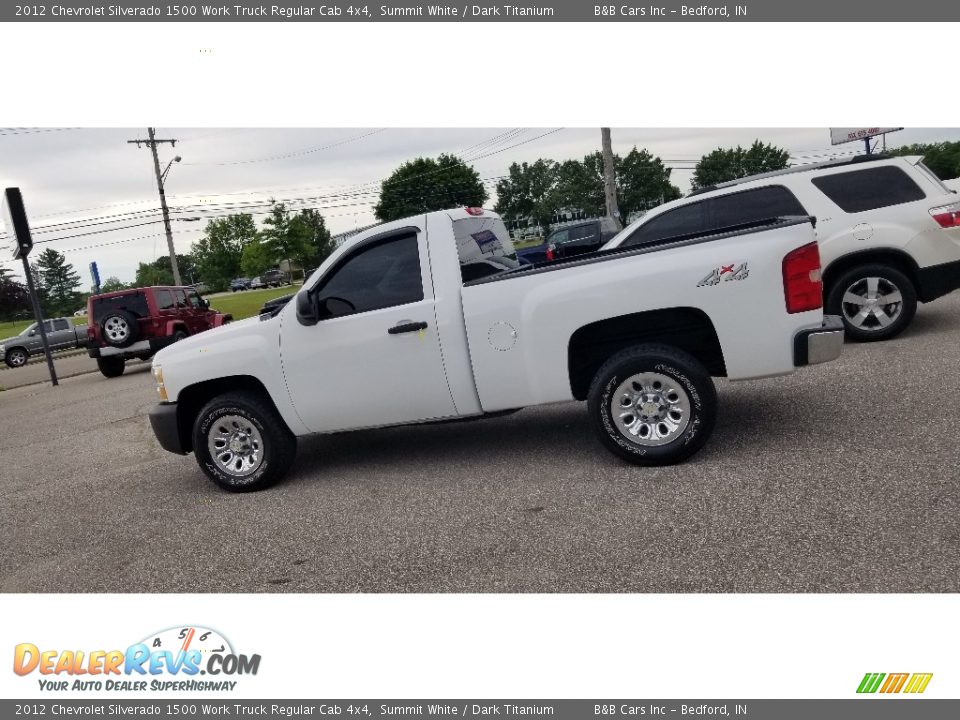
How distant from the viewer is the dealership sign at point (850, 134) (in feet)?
153

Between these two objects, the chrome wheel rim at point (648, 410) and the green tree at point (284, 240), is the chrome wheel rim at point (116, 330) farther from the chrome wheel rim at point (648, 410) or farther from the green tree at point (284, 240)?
the green tree at point (284, 240)

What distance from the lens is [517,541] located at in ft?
13.8

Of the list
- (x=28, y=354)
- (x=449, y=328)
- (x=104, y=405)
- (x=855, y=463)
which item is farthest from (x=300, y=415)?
(x=28, y=354)

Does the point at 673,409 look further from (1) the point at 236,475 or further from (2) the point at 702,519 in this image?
(1) the point at 236,475

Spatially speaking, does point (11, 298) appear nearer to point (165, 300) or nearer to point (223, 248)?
point (223, 248)

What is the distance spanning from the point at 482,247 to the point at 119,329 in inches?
529

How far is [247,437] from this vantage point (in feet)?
19.2

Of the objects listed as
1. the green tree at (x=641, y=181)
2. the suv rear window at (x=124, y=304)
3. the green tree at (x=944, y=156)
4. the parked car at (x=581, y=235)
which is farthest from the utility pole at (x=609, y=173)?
the green tree at (x=944, y=156)

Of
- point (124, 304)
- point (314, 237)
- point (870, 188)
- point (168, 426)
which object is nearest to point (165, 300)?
point (124, 304)

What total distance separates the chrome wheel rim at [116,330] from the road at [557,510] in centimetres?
1009

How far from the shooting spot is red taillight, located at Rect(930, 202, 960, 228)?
7.74 metres

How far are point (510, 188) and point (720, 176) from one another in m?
21.0

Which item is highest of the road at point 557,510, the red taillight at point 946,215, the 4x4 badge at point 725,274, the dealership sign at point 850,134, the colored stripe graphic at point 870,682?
the dealership sign at point 850,134

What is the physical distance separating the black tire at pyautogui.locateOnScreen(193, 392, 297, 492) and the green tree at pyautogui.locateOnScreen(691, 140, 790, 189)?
64.8 meters
